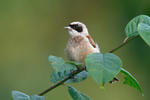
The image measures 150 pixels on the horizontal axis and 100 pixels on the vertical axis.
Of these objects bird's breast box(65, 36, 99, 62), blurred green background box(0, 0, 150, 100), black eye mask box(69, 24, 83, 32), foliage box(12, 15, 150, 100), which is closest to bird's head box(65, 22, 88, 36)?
black eye mask box(69, 24, 83, 32)

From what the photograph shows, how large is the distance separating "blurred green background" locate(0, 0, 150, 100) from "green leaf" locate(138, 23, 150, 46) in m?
6.34

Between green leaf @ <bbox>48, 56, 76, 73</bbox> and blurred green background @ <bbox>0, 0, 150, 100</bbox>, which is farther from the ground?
green leaf @ <bbox>48, 56, 76, 73</bbox>

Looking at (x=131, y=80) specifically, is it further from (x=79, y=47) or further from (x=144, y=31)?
(x=79, y=47)

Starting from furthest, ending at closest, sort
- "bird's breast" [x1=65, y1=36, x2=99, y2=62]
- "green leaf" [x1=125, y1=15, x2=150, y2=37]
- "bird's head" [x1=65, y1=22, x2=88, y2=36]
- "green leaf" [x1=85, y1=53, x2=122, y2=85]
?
"bird's head" [x1=65, y1=22, x2=88, y2=36], "bird's breast" [x1=65, y1=36, x2=99, y2=62], "green leaf" [x1=125, y1=15, x2=150, y2=37], "green leaf" [x1=85, y1=53, x2=122, y2=85]

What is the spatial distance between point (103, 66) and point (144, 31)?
0.24 m

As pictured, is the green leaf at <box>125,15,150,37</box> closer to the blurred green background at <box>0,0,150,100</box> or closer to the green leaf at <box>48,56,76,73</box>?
the green leaf at <box>48,56,76,73</box>

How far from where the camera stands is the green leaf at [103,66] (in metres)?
1.62

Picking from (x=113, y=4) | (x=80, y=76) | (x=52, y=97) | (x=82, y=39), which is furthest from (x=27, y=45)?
(x=80, y=76)

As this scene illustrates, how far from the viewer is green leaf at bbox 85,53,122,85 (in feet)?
5.31

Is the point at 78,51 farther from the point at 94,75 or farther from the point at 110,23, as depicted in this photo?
the point at 110,23

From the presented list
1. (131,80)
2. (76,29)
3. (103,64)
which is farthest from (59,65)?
(76,29)

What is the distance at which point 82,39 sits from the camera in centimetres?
364

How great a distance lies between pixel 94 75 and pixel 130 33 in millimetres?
531

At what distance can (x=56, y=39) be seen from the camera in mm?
9172
